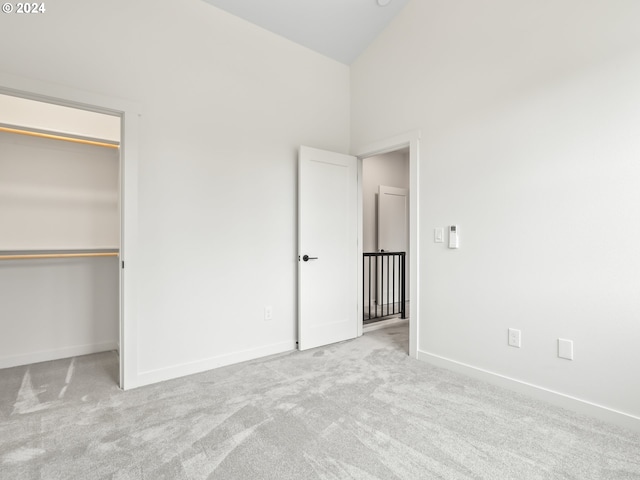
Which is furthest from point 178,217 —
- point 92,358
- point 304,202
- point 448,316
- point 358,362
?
point 448,316

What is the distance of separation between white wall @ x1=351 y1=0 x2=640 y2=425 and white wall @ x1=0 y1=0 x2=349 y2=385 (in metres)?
1.36

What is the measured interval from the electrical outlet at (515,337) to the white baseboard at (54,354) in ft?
12.1

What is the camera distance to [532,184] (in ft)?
7.48

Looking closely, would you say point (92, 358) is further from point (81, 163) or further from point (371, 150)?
point (371, 150)

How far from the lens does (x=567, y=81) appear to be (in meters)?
2.12

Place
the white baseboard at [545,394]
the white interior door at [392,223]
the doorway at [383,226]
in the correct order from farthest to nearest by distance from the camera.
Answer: the white interior door at [392,223]
the doorway at [383,226]
the white baseboard at [545,394]

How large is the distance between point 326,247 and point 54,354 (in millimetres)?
2772

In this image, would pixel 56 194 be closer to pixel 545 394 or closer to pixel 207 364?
pixel 207 364

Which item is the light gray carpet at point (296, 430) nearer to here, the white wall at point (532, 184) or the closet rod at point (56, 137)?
the white wall at point (532, 184)

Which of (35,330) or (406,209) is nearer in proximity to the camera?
(35,330)

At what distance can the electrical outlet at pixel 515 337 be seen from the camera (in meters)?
2.36

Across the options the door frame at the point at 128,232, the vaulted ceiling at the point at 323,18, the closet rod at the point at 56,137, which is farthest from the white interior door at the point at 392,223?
the closet rod at the point at 56,137

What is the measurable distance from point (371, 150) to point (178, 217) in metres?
2.07

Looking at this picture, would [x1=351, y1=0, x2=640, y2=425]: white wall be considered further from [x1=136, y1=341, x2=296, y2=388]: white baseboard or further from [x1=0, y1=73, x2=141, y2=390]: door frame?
[x1=0, y1=73, x2=141, y2=390]: door frame
